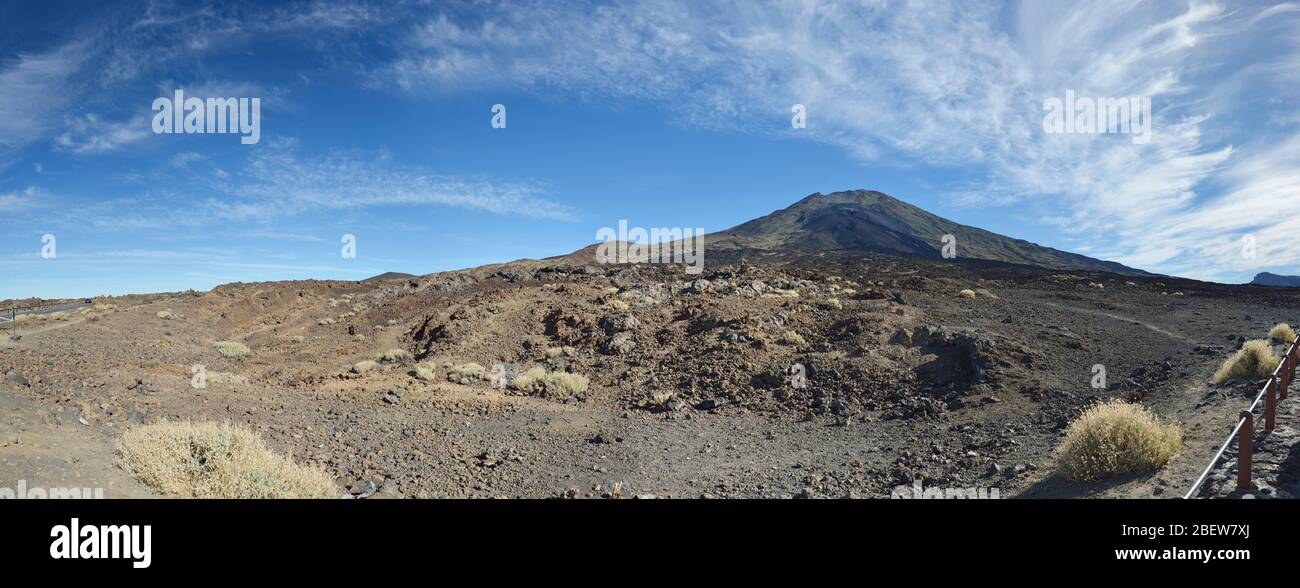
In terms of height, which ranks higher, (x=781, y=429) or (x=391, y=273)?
(x=391, y=273)

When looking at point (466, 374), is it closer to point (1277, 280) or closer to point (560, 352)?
point (560, 352)

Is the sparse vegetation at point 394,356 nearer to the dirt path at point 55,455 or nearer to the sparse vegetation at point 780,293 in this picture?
the dirt path at point 55,455

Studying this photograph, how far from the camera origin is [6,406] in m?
7.43

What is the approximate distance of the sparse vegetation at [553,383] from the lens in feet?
43.2

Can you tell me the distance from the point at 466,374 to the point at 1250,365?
16.1 meters

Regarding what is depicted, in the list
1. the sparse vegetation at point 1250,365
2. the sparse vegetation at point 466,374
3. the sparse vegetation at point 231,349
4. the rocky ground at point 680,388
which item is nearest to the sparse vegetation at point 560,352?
the rocky ground at point 680,388

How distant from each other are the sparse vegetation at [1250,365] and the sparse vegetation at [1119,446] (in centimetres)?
538

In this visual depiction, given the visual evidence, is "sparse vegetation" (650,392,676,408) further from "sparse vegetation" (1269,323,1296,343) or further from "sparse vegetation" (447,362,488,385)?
"sparse vegetation" (1269,323,1296,343)

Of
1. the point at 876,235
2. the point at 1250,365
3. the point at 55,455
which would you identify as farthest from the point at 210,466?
the point at 876,235

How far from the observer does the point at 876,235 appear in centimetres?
8888

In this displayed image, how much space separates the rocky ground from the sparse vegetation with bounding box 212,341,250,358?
40 cm

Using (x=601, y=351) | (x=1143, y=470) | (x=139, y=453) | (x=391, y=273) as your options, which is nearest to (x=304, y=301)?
(x=601, y=351)
